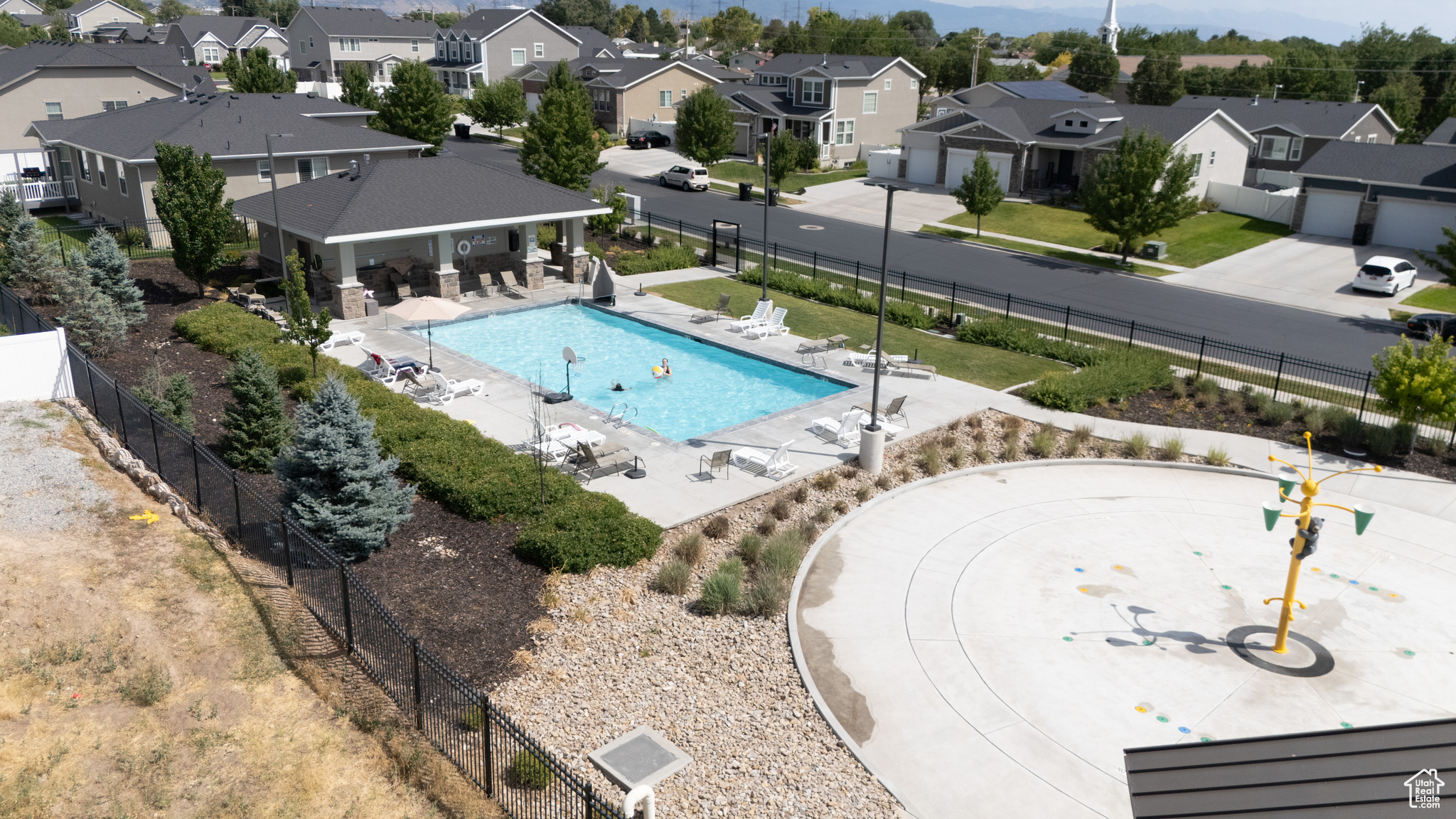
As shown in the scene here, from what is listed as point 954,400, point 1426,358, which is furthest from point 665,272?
point 1426,358

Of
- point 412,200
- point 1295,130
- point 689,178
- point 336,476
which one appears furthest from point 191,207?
point 1295,130

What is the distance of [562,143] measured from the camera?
41.8 metres

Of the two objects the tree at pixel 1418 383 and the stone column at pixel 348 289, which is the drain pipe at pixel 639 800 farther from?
the stone column at pixel 348 289

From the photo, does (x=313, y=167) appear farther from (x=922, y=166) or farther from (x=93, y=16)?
(x=93, y=16)

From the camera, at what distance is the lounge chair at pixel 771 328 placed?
30734 millimetres

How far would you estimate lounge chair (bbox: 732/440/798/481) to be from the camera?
20.8 m

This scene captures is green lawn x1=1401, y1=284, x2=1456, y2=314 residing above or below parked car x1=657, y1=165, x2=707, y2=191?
below

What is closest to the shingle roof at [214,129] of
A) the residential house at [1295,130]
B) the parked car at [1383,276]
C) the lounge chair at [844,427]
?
the lounge chair at [844,427]

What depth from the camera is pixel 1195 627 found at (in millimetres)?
15250

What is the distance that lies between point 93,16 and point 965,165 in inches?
5279

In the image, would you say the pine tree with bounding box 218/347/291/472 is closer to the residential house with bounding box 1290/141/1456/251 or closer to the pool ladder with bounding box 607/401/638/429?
the pool ladder with bounding box 607/401/638/429

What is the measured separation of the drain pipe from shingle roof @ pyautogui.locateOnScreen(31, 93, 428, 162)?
36910mm

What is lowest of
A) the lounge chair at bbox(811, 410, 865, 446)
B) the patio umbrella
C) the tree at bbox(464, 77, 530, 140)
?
the lounge chair at bbox(811, 410, 865, 446)

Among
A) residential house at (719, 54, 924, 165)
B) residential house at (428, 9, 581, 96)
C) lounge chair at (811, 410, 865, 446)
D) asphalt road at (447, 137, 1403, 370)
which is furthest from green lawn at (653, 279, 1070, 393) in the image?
residential house at (428, 9, 581, 96)
